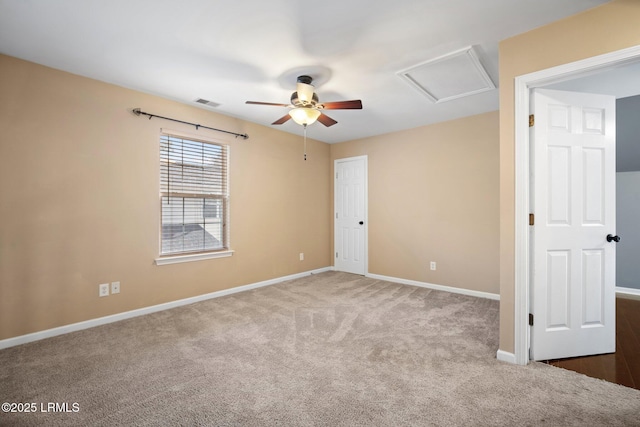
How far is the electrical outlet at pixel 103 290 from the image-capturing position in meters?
2.98

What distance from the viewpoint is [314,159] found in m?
5.41

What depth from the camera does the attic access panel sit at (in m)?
2.55

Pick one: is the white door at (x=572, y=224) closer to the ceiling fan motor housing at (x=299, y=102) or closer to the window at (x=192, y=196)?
the ceiling fan motor housing at (x=299, y=102)

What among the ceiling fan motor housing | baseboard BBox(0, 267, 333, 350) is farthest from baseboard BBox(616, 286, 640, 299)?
baseboard BBox(0, 267, 333, 350)

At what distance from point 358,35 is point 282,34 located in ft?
1.98

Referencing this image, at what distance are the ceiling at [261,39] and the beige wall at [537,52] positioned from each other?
0.29ft

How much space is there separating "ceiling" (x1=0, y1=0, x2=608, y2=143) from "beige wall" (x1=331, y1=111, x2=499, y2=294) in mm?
972

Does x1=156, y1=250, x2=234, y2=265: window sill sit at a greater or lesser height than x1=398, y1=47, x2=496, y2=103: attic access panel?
lesser

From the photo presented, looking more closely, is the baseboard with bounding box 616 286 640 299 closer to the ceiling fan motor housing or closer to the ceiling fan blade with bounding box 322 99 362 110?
the ceiling fan blade with bounding box 322 99 362 110

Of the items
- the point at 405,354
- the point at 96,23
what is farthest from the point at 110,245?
the point at 405,354

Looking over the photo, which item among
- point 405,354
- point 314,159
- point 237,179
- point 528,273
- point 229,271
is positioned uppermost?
point 314,159

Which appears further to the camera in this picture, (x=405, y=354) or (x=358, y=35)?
(x=405, y=354)

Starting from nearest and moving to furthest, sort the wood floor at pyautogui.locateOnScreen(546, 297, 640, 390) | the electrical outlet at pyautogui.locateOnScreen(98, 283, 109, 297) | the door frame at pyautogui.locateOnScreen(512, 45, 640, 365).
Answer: the wood floor at pyautogui.locateOnScreen(546, 297, 640, 390) → the door frame at pyautogui.locateOnScreen(512, 45, 640, 365) → the electrical outlet at pyautogui.locateOnScreen(98, 283, 109, 297)

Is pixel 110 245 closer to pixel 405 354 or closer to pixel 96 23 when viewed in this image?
pixel 96 23
